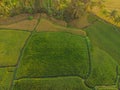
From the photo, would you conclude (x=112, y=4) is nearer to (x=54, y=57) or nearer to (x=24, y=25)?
(x=24, y=25)

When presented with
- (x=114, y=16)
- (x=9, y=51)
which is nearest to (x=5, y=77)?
(x=9, y=51)

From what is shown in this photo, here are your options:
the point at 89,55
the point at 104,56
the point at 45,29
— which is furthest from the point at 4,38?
the point at 104,56

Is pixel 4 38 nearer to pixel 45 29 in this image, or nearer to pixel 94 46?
pixel 45 29

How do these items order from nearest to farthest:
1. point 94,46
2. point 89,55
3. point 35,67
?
point 35,67 < point 89,55 < point 94,46

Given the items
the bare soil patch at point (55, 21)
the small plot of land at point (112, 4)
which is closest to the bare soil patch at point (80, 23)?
the bare soil patch at point (55, 21)

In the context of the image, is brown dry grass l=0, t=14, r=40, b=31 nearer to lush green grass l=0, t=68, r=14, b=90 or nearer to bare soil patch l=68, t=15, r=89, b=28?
bare soil patch l=68, t=15, r=89, b=28
